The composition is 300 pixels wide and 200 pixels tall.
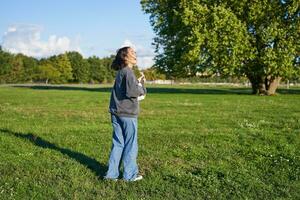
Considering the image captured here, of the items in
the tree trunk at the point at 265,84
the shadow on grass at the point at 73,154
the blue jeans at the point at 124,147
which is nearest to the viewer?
the blue jeans at the point at 124,147

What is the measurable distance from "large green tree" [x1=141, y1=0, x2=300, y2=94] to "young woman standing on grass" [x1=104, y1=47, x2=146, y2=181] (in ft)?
125

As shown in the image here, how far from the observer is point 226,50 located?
155ft

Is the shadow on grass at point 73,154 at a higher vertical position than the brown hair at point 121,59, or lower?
lower

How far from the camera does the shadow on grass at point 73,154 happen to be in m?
9.68

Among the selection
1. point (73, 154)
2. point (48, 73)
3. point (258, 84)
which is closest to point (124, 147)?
point (73, 154)

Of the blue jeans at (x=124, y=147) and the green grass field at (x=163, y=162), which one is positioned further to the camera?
the blue jeans at (x=124, y=147)

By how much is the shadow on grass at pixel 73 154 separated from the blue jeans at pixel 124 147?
14.6 inches

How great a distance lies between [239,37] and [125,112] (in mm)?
39582

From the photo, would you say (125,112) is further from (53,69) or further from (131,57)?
(53,69)

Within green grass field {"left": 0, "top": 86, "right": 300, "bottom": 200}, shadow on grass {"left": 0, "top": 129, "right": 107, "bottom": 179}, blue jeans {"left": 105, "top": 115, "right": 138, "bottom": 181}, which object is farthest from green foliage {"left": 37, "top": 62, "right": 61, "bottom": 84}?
blue jeans {"left": 105, "top": 115, "right": 138, "bottom": 181}

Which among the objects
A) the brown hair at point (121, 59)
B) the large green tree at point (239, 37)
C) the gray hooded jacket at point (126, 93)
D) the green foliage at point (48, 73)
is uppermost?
the large green tree at point (239, 37)

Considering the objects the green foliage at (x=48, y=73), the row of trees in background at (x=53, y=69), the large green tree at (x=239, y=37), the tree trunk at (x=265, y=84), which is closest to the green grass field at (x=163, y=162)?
the large green tree at (x=239, y=37)

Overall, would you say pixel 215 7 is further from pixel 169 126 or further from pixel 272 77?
pixel 169 126

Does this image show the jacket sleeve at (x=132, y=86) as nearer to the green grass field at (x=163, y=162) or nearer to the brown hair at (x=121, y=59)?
the brown hair at (x=121, y=59)
